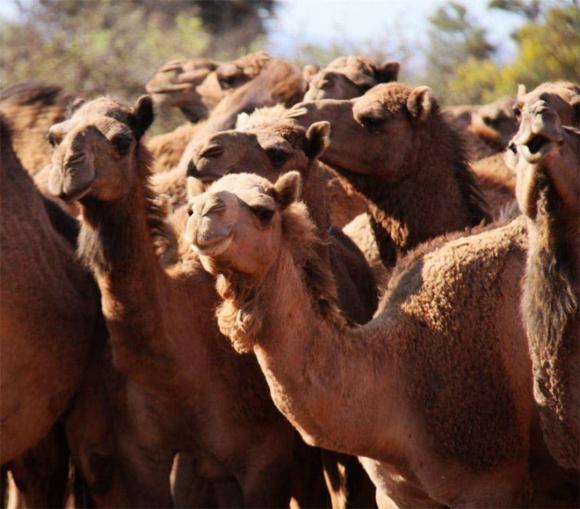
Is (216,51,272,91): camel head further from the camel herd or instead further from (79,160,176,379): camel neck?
(79,160,176,379): camel neck

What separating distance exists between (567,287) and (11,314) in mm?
3527

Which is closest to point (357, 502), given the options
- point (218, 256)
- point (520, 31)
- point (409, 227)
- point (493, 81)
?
point (409, 227)

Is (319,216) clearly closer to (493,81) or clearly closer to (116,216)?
(116,216)

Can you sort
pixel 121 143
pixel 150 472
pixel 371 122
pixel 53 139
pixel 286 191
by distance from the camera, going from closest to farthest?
pixel 286 191, pixel 121 143, pixel 53 139, pixel 150 472, pixel 371 122

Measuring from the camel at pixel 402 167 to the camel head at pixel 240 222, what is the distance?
2.11 m

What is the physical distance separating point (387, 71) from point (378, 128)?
152 centimetres

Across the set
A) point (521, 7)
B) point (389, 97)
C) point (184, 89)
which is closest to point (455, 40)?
point (521, 7)

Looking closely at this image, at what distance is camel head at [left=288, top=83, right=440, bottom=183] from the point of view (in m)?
8.30

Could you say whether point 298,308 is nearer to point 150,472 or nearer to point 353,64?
point 150,472

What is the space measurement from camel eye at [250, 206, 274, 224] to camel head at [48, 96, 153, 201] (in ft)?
4.77

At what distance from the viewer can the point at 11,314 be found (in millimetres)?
8320

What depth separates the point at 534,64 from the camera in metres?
17.2

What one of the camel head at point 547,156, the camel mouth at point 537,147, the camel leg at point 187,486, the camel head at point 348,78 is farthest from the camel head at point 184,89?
the camel mouth at point 537,147

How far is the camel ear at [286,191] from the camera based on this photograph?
20.4ft
